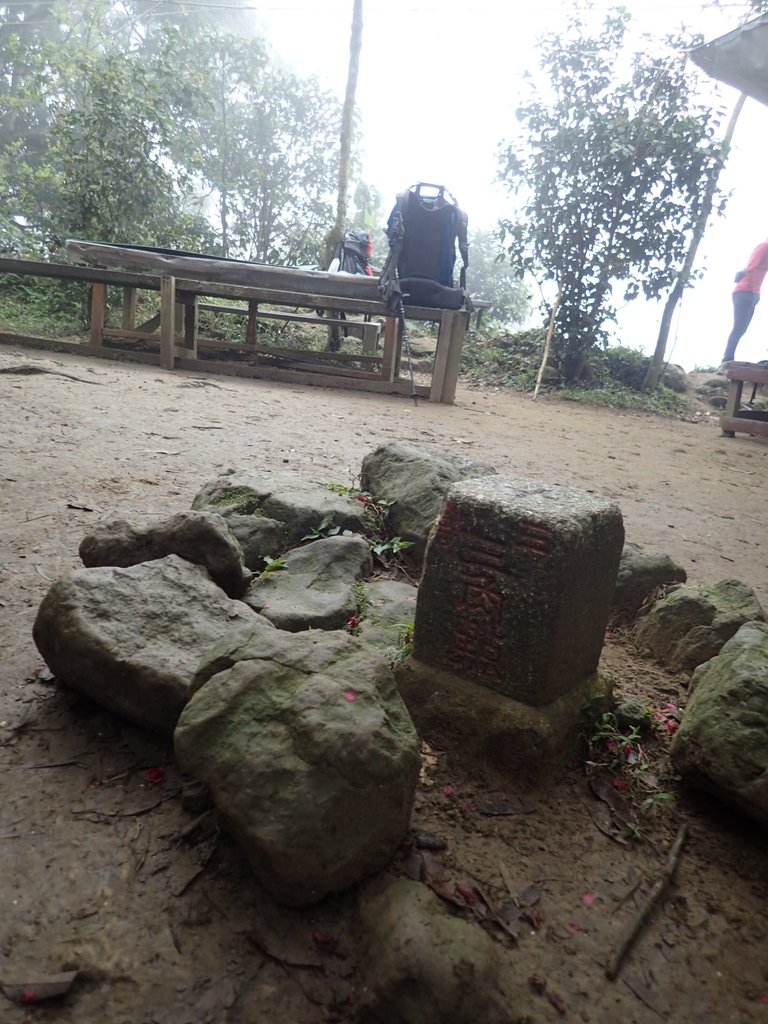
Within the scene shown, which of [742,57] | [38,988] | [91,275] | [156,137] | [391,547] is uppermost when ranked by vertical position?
[742,57]

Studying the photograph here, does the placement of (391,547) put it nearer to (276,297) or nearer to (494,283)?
(276,297)

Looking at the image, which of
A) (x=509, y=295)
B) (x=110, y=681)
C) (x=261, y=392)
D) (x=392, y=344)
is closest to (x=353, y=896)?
(x=110, y=681)

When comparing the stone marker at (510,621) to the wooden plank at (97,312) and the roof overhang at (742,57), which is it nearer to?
the wooden plank at (97,312)

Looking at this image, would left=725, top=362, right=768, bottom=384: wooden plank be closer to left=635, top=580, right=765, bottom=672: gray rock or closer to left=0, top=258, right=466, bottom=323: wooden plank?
left=0, top=258, right=466, bottom=323: wooden plank

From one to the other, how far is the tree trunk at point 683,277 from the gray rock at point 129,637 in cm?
1044

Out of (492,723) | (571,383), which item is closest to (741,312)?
(571,383)

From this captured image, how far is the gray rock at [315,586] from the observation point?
2.38 metres

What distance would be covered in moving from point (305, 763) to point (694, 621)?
1713mm

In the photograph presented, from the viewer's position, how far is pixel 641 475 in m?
5.59

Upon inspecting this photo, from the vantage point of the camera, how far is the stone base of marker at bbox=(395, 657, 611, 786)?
1.86 m

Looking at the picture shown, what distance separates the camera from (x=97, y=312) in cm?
808

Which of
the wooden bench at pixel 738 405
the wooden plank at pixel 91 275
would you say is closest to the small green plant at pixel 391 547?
the wooden plank at pixel 91 275

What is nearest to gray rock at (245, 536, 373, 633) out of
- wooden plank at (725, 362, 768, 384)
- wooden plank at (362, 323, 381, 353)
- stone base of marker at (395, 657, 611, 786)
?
stone base of marker at (395, 657, 611, 786)

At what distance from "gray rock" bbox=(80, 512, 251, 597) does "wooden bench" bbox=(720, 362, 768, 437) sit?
24.5 ft
